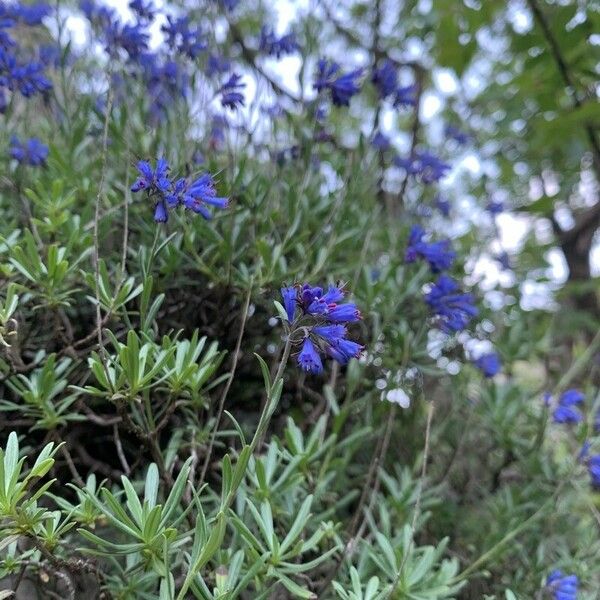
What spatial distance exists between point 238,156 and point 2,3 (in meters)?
0.88

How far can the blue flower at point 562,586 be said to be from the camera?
1431 mm

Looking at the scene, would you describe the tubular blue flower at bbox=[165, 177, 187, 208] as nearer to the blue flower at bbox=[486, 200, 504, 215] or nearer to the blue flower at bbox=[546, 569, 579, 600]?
the blue flower at bbox=[546, 569, 579, 600]

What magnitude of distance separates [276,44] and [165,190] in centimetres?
105

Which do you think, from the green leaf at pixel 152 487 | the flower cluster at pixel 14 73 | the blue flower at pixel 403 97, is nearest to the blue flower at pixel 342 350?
the green leaf at pixel 152 487

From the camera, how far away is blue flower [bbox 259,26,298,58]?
207 centimetres

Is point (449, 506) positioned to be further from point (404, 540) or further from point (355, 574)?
point (355, 574)

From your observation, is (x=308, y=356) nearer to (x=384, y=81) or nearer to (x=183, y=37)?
(x=183, y=37)

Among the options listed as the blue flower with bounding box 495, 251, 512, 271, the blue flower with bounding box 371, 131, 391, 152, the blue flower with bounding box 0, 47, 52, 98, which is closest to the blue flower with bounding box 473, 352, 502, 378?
the blue flower with bounding box 495, 251, 512, 271

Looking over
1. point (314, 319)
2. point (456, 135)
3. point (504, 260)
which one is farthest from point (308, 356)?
point (456, 135)

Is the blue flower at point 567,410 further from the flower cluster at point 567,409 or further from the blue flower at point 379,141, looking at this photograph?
the blue flower at point 379,141

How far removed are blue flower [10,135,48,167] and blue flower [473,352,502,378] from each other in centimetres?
144

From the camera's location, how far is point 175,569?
1.33m

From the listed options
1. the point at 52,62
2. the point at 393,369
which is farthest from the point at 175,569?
the point at 52,62

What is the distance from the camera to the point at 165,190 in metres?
1.24
